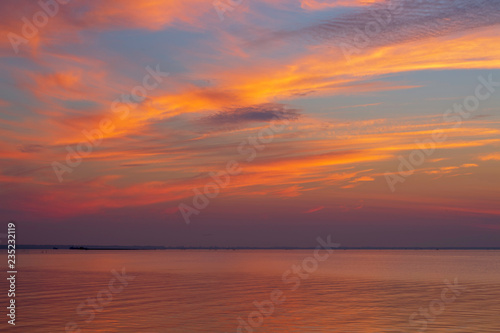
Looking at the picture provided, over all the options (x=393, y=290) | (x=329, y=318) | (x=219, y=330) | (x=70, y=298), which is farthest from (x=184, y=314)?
(x=393, y=290)

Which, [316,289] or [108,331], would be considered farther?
[316,289]

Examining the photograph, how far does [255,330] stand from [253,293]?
22.6 m

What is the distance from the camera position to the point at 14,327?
34.5 m

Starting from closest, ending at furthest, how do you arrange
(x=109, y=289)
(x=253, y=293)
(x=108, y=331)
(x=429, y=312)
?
(x=108, y=331)
(x=429, y=312)
(x=253, y=293)
(x=109, y=289)

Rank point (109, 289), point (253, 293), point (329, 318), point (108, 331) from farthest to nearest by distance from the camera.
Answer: point (109, 289)
point (253, 293)
point (329, 318)
point (108, 331)

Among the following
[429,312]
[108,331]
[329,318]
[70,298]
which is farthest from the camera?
[70,298]

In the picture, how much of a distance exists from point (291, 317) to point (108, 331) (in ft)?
42.2

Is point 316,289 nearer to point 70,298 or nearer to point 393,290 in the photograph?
point 393,290

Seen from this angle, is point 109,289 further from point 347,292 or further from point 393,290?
point 393,290

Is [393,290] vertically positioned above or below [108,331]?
above

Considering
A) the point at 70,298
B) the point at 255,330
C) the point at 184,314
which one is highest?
the point at 70,298

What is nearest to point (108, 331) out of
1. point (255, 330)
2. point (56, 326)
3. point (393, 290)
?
point (56, 326)

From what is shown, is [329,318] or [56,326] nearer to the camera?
[56,326]

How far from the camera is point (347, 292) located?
187ft
